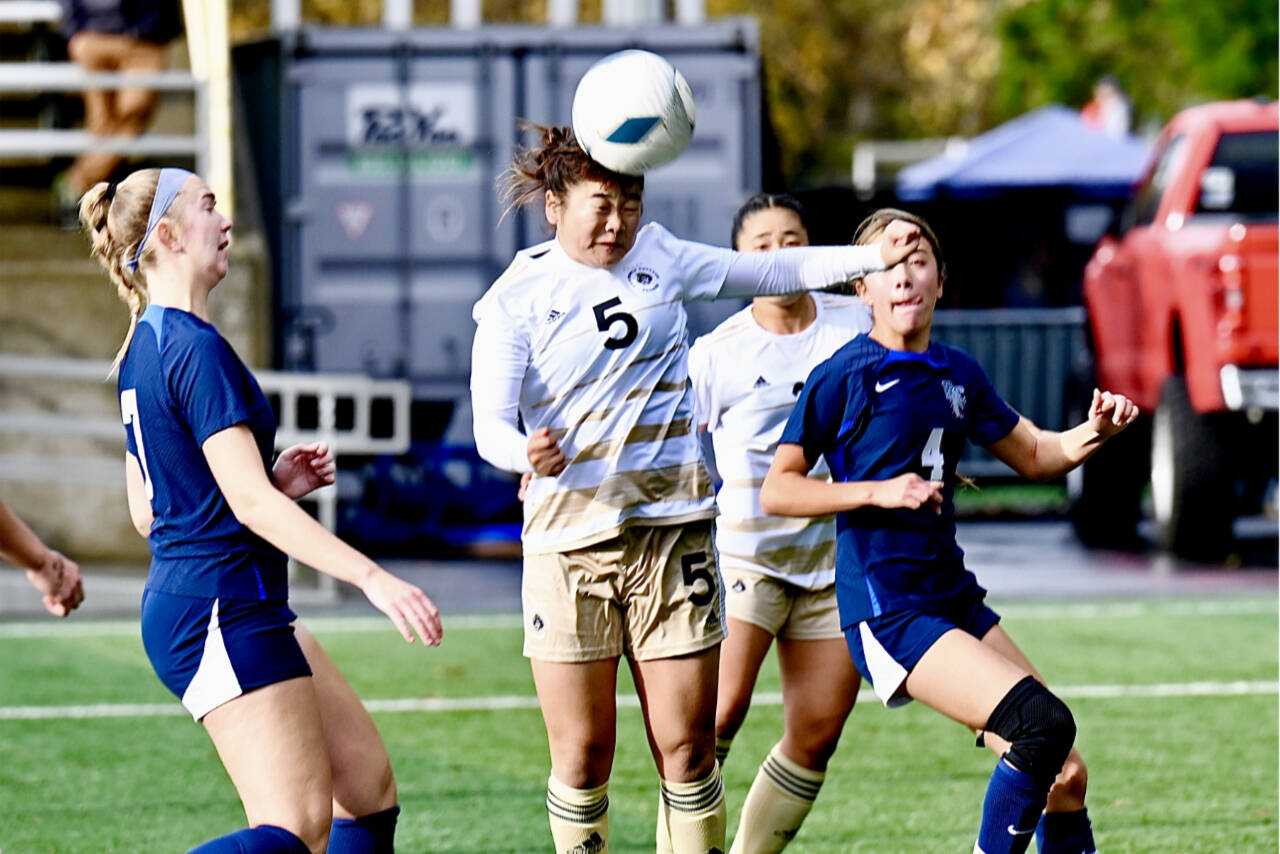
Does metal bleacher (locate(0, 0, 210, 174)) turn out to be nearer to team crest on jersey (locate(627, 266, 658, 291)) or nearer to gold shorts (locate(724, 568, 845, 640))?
gold shorts (locate(724, 568, 845, 640))

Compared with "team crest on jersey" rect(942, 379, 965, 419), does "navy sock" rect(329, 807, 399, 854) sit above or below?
below

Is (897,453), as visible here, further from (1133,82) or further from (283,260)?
(1133,82)

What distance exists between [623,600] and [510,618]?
6758mm

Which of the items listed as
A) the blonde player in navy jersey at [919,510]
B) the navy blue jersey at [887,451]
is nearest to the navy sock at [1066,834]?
the blonde player in navy jersey at [919,510]

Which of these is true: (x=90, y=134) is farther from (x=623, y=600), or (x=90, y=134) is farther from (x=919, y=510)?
(x=919, y=510)

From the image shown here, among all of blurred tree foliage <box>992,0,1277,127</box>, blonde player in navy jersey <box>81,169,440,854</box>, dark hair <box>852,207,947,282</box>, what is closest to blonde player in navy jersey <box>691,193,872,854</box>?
dark hair <box>852,207,947,282</box>

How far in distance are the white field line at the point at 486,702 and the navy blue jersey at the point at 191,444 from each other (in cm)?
471

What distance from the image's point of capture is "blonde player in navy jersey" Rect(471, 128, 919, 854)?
478 cm

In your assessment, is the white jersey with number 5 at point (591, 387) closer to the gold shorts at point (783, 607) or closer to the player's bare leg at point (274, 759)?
the gold shorts at point (783, 607)

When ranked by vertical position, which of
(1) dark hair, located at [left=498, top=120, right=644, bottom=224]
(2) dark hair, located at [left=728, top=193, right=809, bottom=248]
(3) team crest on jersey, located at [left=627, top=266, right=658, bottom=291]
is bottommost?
(3) team crest on jersey, located at [left=627, top=266, right=658, bottom=291]

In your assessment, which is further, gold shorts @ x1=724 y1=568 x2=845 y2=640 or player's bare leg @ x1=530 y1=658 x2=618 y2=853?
gold shorts @ x1=724 y1=568 x2=845 y2=640

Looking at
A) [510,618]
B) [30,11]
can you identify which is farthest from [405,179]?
[510,618]

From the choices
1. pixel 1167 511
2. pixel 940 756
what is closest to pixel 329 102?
pixel 1167 511

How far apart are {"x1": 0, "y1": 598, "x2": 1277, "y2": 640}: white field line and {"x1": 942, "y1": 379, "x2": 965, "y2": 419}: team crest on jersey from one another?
651 centimetres
